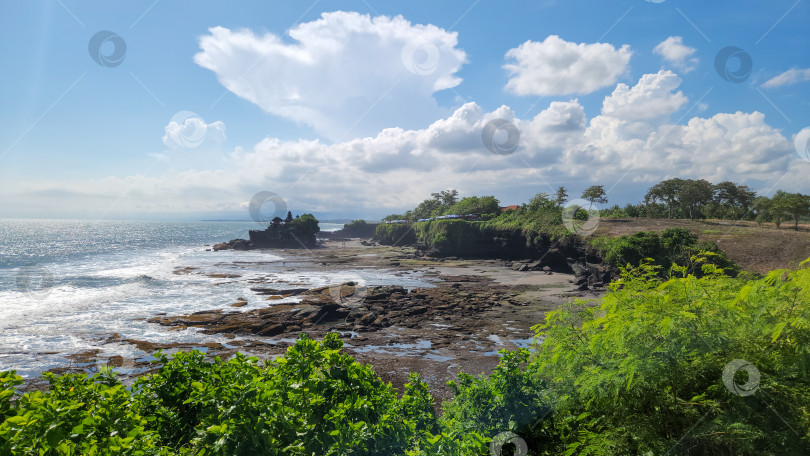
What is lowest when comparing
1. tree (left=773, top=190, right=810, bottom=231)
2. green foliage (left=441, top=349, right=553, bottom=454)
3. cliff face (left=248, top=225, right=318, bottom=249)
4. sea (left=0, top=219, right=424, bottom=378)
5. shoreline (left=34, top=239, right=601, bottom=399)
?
sea (left=0, top=219, right=424, bottom=378)

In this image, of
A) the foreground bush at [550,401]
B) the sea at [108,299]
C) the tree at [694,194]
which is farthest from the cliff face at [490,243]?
the foreground bush at [550,401]

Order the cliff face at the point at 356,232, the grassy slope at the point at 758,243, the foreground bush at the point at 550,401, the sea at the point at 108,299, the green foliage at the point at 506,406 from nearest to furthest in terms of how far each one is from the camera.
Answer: the foreground bush at the point at 550,401 → the green foliage at the point at 506,406 → the sea at the point at 108,299 → the grassy slope at the point at 758,243 → the cliff face at the point at 356,232

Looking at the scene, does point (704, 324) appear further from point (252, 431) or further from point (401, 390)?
point (401, 390)

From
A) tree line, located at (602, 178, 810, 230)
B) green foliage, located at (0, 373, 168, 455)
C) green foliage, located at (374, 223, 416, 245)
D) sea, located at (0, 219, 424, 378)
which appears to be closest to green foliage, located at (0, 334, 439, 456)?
green foliage, located at (0, 373, 168, 455)

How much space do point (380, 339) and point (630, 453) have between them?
1865cm

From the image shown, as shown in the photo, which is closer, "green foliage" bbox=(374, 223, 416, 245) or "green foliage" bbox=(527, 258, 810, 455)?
"green foliage" bbox=(527, 258, 810, 455)

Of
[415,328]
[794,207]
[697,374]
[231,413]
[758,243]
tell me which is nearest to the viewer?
[231,413]

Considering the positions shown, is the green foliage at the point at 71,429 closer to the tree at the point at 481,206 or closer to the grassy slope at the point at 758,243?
the grassy slope at the point at 758,243

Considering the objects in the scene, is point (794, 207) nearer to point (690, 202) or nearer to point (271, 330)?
point (690, 202)

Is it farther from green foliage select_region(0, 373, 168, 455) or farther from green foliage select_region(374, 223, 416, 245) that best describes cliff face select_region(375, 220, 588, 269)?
green foliage select_region(0, 373, 168, 455)

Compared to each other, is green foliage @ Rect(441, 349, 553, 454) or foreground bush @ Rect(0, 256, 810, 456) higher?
foreground bush @ Rect(0, 256, 810, 456)

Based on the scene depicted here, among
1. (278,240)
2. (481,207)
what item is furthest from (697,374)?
(278,240)

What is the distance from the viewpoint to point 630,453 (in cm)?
389

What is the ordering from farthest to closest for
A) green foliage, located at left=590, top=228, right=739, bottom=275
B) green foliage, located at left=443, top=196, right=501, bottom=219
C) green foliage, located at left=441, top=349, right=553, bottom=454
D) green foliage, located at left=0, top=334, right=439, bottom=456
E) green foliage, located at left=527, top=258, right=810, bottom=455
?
green foliage, located at left=443, top=196, right=501, bottom=219 < green foliage, located at left=590, top=228, right=739, bottom=275 < green foliage, located at left=441, top=349, right=553, bottom=454 < green foliage, located at left=527, top=258, right=810, bottom=455 < green foliage, located at left=0, top=334, right=439, bottom=456
